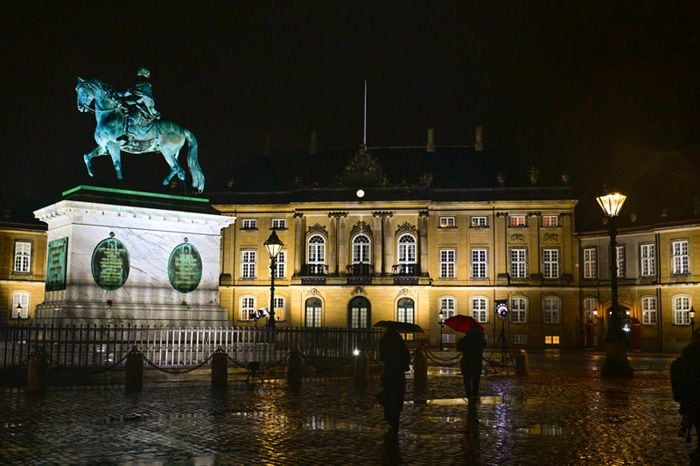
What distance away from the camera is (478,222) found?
5603 centimetres

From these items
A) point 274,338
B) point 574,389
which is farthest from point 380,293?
point 574,389

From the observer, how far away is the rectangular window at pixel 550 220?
181ft

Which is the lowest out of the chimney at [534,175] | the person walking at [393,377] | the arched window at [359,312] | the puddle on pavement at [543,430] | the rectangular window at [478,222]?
the puddle on pavement at [543,430]

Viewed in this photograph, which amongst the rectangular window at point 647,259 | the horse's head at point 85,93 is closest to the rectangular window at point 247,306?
the rectangular window at point 647,259

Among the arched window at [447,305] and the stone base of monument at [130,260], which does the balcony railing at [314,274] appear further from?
the stone base of monument at [130,260]

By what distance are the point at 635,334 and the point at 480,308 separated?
10.1 meters

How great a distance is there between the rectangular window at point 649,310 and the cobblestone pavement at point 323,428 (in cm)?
3756

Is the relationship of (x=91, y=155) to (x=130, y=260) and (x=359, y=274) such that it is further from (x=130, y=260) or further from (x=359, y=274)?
(x=359, y=274)

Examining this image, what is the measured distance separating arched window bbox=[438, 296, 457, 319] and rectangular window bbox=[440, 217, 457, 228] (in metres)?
4.95

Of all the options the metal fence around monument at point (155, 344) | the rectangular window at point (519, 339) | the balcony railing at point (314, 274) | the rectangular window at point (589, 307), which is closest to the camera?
the metal fence around monument at point (155, 344)

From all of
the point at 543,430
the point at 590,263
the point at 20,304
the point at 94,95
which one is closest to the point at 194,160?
the point at 94,95

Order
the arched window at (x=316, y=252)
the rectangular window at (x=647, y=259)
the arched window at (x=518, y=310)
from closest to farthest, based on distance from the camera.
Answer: the rectangular window at (x=647, y=259), the arched window at (x=518, y=310), the arched window at (x=316, y=252)

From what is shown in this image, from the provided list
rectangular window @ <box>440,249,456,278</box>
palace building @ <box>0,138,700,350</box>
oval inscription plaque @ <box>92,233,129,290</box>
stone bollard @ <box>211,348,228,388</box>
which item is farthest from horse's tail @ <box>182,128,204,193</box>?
rectangular window @ <box>440,249,456,278</box>

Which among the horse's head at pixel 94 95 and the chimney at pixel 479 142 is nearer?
the horse's head at pixel 94 95
